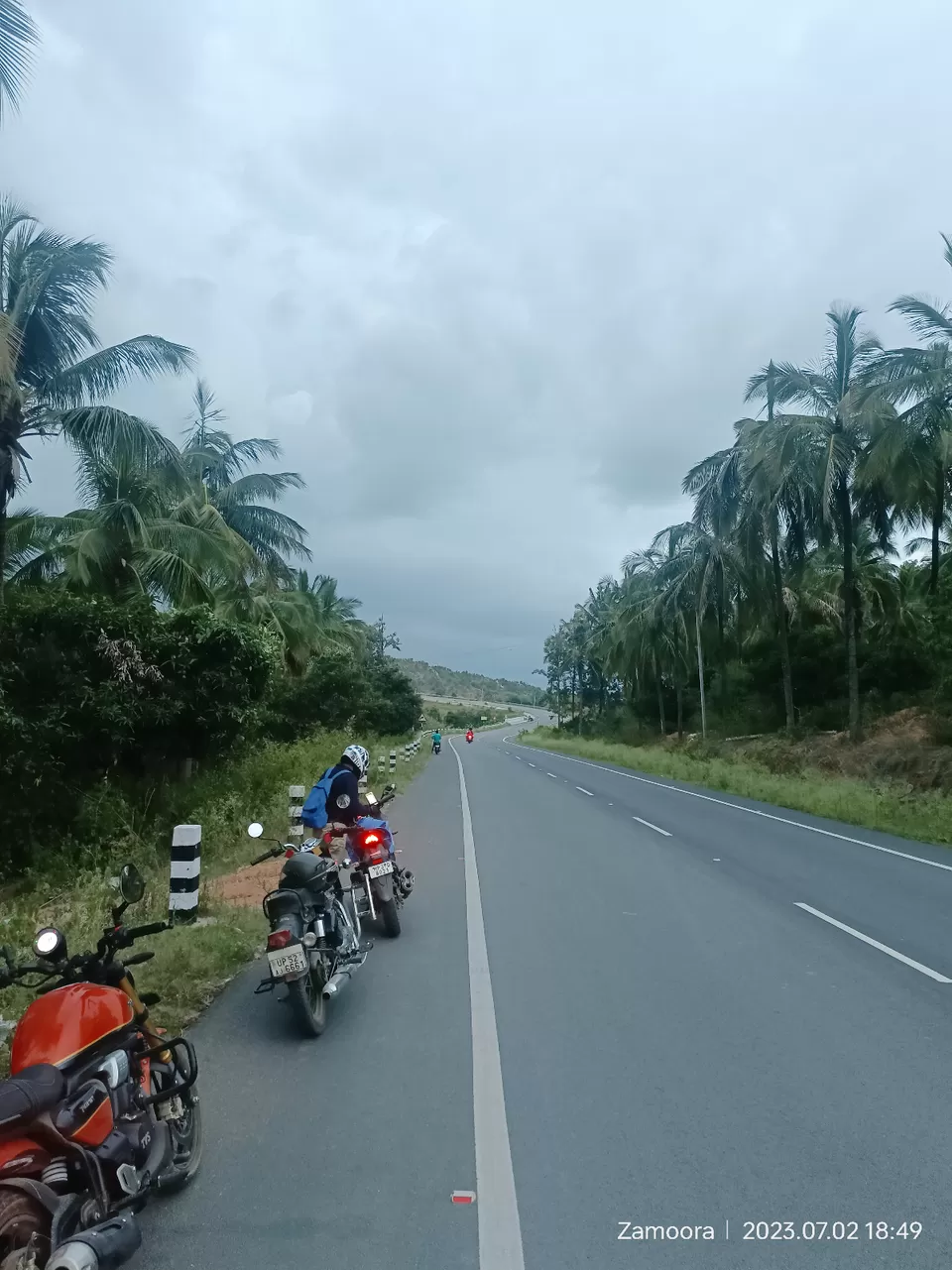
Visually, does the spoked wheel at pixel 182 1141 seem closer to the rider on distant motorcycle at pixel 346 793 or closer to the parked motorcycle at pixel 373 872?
the parked motorcycle at pixel 373 872

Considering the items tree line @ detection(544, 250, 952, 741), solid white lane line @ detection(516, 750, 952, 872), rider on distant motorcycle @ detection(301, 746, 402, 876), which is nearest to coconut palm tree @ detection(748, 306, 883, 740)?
tree line @ detection(544, 250, 952, 741)

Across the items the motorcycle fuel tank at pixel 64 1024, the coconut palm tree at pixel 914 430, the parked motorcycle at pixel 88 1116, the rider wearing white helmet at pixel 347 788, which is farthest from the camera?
the coconut palm tree at pixel 914 430

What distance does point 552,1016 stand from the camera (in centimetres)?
638

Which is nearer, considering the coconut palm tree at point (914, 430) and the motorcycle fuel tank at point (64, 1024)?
the motorcycle fuel tank at point (64, 1024)

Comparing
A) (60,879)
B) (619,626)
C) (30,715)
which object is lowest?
(60,879)

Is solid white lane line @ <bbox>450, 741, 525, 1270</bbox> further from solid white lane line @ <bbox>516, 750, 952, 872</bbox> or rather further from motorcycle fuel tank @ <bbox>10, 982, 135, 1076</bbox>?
solid white lane line @ <bbox>516, 750, 952, 872</bbox>

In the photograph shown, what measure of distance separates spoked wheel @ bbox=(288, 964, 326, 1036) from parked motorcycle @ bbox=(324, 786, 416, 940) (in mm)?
1872

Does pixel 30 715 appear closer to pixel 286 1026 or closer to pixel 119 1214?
pixel 286 1026

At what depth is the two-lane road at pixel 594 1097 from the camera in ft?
12.3

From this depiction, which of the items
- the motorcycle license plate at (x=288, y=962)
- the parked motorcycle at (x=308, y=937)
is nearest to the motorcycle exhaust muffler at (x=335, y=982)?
the parked motorcycle at (x=308, y=937)

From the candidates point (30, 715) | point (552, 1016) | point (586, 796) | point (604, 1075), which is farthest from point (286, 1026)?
point (586, 796)

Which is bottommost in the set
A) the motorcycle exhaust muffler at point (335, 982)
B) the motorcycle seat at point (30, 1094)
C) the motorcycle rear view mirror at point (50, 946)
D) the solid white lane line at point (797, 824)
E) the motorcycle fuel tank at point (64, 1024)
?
the solid white lane line at point (797, 824)

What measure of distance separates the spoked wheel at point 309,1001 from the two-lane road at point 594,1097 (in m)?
0.14

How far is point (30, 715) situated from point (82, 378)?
285 inches
